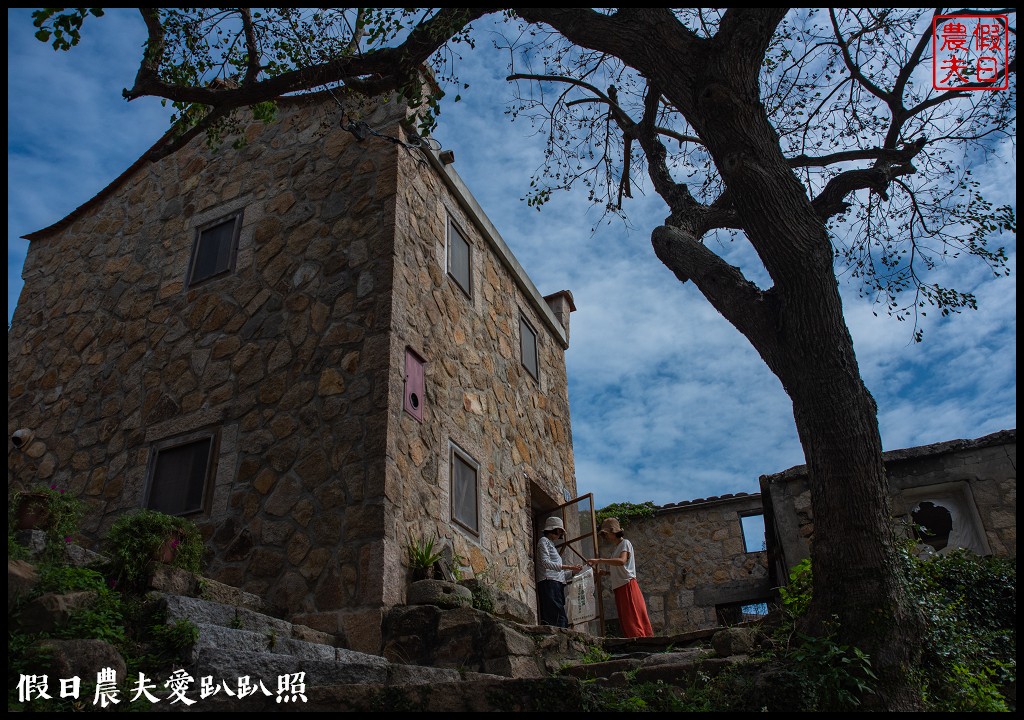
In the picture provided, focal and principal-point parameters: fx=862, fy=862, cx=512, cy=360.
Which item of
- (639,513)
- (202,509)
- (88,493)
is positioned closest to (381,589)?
(202,509)

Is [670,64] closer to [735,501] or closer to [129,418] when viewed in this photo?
[129,418]

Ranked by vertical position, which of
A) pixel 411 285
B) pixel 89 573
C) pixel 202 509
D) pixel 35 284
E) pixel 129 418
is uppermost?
pixel 35 284

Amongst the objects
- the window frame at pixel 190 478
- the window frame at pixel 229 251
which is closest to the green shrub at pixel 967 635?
the window frame at pixel 190 478

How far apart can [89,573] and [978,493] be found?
26.5 feet

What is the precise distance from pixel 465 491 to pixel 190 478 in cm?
256

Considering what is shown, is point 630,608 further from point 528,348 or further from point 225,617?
point 225,617

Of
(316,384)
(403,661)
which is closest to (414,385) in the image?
(316,384)

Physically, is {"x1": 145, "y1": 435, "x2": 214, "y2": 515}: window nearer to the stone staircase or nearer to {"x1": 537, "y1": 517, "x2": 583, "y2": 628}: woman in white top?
the stone staircase

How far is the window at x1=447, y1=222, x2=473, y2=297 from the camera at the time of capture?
31.4 ft

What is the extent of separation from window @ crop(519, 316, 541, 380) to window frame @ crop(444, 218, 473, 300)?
1.44 meters

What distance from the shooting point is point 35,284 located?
1080 centimetres

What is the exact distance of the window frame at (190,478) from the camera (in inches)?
306

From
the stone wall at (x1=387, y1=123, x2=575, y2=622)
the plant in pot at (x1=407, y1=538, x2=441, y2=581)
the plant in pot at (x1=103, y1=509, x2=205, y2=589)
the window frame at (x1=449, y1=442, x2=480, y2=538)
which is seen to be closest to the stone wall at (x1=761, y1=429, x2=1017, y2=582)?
the stone wall at (x1=387, y1=123, x2=575, y2=622)

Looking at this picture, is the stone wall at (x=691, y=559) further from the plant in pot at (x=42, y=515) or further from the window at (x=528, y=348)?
the plant in pot at (x=42, y=515)
